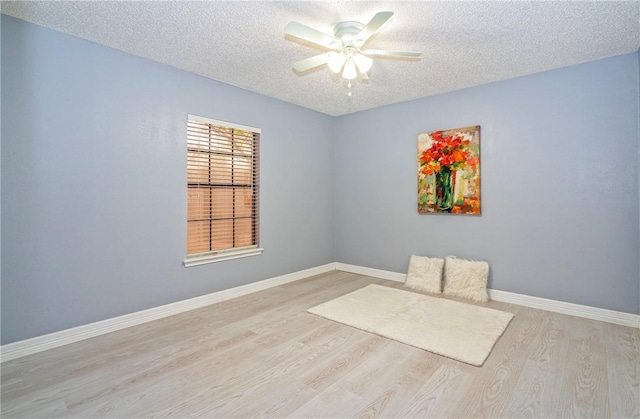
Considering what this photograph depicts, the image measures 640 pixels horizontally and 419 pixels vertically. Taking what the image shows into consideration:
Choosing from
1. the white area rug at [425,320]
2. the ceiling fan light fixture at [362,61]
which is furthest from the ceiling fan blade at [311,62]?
the white area rug at [425,320]

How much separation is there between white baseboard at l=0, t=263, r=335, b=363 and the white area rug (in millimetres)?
1045

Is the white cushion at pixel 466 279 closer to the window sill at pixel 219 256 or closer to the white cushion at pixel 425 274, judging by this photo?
the white cushion at pixel 425 274

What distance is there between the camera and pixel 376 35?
2.66 meters

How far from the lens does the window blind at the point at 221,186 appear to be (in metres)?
3.51

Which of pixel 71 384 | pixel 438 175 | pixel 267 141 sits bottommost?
pixel 71 384

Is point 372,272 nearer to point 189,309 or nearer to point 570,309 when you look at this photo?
point 570,309

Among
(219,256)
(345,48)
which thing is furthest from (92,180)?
(345,48)

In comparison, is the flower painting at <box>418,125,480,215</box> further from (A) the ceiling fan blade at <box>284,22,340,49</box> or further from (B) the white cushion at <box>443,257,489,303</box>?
(A) the ceiling fan blade at <box>284,22,340,49</box>

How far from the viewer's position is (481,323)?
2990 mm

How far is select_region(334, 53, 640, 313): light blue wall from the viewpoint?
3035 millimetres

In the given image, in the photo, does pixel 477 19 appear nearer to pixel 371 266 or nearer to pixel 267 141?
pixel 267 141

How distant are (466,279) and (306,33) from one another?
3.26 m

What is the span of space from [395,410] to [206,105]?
343cm

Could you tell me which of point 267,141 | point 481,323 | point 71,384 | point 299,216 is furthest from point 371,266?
point 71,384
